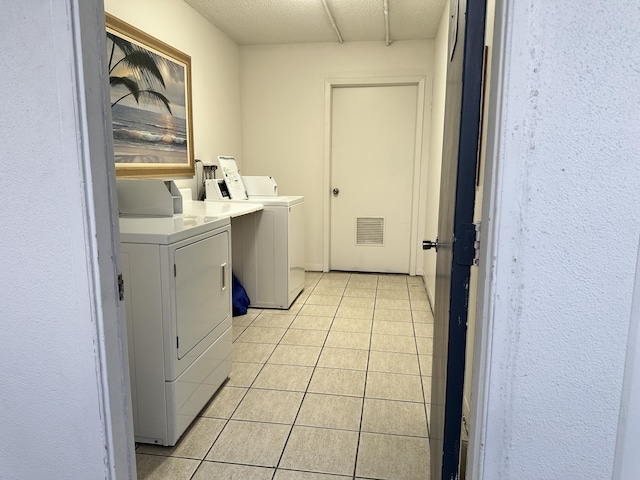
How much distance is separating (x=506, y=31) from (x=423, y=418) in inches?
74.5

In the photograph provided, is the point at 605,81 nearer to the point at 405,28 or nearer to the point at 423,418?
the point at 423,418

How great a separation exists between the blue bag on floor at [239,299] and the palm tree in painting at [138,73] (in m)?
1.52

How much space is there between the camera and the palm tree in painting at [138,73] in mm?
2764

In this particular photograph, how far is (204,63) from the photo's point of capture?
13.3ft

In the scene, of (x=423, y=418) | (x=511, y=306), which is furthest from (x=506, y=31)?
(x=423, y=418)

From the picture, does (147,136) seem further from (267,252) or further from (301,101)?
(301,101)

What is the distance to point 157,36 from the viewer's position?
324cm

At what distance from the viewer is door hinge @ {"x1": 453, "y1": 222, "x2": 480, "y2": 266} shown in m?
0.99

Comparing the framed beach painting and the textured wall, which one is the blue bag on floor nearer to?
the framed beach painting

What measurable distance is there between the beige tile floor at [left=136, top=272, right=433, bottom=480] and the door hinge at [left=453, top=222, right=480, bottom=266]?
45.7 inches

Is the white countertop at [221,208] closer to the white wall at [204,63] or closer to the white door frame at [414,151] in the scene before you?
the white wall at [204,63]

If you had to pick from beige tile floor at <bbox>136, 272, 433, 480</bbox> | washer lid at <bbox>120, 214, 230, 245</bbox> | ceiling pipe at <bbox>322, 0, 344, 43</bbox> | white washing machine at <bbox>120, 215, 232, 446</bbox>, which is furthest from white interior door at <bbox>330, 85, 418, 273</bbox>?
white washing machine at <bbox>120, 215, 232, 446</bbox>

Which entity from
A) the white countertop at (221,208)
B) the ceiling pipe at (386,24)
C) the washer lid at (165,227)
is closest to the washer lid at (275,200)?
the white countertop at (221,208)

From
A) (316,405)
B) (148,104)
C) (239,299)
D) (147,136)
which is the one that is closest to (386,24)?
(148,104)
